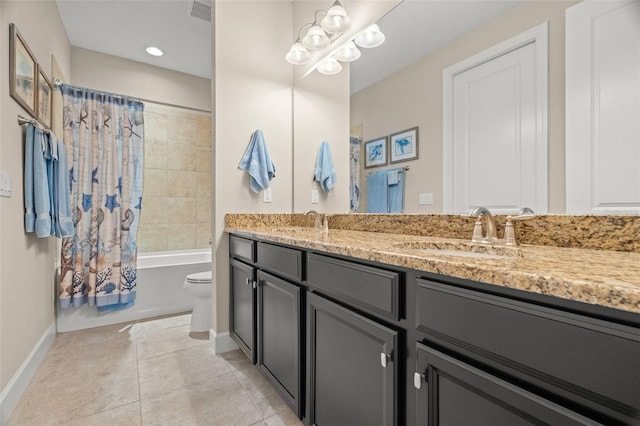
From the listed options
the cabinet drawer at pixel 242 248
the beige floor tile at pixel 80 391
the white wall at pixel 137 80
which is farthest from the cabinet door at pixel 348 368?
the white wall at pixel 137 80

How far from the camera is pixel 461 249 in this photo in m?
Answer: 1.13

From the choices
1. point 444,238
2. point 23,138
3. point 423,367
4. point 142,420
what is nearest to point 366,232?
point 444,238

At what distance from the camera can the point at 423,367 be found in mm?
764

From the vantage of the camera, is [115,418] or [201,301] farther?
[201,301]

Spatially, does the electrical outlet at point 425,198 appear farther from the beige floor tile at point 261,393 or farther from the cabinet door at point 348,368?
the beige floor tile at point 261,393

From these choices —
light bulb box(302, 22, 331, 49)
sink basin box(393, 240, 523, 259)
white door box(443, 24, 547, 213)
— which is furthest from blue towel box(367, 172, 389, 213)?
light bulb box(302, 22, 331, 49)

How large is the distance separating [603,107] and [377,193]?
975mm

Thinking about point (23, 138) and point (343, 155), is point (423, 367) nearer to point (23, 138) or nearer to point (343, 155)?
point (343, 155)

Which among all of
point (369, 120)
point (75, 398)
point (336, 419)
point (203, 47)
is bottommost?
point (75, 398)

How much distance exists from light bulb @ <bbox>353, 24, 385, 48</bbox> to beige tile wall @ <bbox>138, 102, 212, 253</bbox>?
2700mm

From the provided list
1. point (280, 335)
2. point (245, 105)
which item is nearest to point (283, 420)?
point (280, 335)

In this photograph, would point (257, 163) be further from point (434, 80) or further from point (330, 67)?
point (434, 80)

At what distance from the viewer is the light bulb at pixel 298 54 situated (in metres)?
2.20

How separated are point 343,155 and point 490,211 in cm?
104
